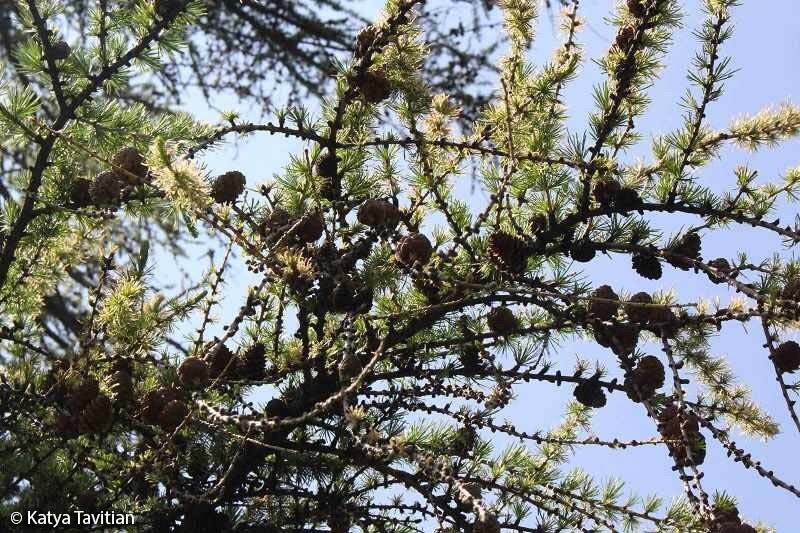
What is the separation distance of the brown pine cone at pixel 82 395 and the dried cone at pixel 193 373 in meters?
0.22

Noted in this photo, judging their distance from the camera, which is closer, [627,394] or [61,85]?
[627,394]

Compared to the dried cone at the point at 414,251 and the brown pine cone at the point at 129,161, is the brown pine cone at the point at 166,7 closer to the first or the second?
the brown pine cone at the point at 129,161

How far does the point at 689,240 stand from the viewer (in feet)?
5.86

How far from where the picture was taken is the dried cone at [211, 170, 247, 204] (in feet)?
5.52

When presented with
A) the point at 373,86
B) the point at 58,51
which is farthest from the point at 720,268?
the point at 58,51

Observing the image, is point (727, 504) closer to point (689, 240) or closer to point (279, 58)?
point (689, 240)

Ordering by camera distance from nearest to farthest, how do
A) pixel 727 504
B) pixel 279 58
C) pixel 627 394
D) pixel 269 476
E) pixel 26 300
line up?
pixel 727 504
pixel 627 394
pixel 269 476
pixel 26 300
pixel 279 58

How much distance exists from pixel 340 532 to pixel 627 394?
2.25 ft

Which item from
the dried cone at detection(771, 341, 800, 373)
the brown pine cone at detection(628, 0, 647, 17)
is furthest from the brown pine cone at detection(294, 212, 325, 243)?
the dried cone at detection(771, 341, 800, 373)

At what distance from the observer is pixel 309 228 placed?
1662 mm

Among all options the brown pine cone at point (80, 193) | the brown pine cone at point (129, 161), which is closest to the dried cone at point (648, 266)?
the brown pine cone at point (129, 161)

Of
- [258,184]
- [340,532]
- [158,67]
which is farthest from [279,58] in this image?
[340,532]

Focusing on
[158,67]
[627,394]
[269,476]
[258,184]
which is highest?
[158,67]

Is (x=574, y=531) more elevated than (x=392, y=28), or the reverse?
(x=392, y=28)
